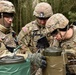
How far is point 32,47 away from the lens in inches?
257

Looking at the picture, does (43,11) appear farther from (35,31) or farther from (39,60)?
(39,60)

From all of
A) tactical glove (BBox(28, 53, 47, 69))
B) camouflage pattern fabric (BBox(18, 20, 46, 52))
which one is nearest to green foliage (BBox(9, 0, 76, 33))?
camouflage pattern fabric (BBox(18, 20, 46, 52))

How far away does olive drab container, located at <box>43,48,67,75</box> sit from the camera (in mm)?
4016

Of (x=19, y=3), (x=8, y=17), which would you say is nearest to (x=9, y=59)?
(x=8, y=17)

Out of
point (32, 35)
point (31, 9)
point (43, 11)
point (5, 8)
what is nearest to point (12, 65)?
point (5, 8)

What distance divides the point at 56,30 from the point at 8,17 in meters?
0.84

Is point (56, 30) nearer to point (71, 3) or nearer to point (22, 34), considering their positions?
point (22, 34)

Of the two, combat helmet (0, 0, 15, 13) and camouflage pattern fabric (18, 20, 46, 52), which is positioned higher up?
combat helmet (0, 0, 15, 13)

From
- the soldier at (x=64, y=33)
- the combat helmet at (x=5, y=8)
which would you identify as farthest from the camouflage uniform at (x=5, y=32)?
the soldier at (x=64, y=33)

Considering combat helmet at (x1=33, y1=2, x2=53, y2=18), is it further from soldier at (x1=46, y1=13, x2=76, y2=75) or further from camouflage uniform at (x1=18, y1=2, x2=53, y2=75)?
soldier at (x1=46, y1=13, x2=76, y2=75)

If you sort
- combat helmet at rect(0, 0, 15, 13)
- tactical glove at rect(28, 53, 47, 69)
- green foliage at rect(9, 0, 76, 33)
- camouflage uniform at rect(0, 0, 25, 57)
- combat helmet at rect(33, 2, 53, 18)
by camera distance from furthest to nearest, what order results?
green foliage at rect(9, 0, 76, 33)
combat helmet at rect(33, 2, 53, 18)
combat helmet at rect(0, 0, 15, 13)
camouflage uniform at rect(0, 0, 25, 57)
tactical glove at rect(28, 53, 47, 69)

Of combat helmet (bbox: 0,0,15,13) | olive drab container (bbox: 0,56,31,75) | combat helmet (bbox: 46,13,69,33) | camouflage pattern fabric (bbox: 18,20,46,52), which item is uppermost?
combat helmet (bbox: 0,0,15,13)

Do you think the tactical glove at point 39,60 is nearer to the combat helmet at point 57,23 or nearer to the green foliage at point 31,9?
the combat helmet at point 57,23

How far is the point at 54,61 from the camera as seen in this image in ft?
13.2
